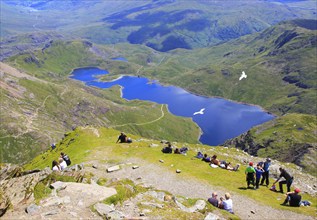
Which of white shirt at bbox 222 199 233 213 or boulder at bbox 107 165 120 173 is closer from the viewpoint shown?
white shirt at bbox 222 199 233 213

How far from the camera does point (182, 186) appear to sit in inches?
2034

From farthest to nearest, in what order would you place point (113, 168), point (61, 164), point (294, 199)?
1. point (113, 168)
2. point (61, 164)
3. point (294, 199)

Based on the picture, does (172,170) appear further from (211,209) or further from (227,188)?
(211,209)

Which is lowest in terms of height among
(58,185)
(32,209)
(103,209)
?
(58,185)

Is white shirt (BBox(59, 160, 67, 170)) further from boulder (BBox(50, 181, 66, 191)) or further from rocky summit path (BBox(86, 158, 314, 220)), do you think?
boulder (BBox(50, 181, 66, 191))

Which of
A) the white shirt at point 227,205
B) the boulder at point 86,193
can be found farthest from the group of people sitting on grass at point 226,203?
the boulder at point 86,193

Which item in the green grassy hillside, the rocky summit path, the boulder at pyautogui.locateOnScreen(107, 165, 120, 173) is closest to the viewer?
the rocky summit path

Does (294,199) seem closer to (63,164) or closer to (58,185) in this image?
(58,185)

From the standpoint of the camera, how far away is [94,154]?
74.9 meters

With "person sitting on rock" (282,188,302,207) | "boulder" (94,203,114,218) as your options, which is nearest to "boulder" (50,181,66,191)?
"boulder" (94,203,114,218)

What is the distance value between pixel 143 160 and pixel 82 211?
34.1 meters

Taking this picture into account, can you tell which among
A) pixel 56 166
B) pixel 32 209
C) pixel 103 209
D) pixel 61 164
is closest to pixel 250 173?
pixel 103 209

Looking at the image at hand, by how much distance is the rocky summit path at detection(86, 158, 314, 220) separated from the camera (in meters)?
43.0

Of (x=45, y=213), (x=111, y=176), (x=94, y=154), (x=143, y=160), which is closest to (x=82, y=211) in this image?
(x=45, y=213)
